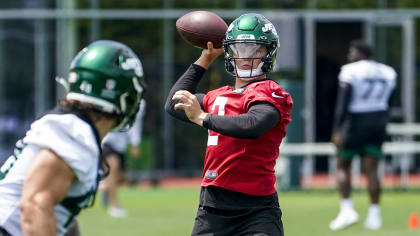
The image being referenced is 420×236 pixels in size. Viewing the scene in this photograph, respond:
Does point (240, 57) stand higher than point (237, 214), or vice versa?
point (240, 57)

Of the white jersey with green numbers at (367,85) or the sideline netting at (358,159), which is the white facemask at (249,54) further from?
the sideline netting at (358,159)

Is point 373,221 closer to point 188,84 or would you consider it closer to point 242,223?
point 188,84

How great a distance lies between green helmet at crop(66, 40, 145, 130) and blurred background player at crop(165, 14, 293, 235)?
4.28ft

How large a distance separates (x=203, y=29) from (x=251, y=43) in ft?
1.63

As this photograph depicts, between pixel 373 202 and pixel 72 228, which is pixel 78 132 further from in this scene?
pixel 373 202

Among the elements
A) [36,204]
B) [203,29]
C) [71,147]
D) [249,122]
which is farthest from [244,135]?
[36,204]

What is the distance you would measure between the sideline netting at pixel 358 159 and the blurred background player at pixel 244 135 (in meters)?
10.2

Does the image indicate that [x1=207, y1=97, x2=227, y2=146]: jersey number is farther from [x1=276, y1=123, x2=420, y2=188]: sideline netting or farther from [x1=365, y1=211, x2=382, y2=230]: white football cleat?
[x1=276, y1=123, x2=420, y2=188]: sideline netting

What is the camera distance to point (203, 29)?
5.73 m

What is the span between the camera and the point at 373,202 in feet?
34.8

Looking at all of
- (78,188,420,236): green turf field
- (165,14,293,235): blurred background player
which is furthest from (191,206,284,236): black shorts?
(78,188,420,236): green turf field

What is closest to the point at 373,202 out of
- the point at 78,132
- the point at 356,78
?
the point at 356,78

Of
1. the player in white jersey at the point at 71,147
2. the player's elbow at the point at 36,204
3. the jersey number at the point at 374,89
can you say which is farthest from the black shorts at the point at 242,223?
the jersey number at the point at 374,89

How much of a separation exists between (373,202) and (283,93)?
18.7ft
